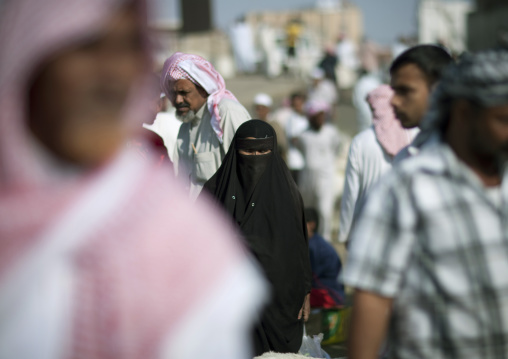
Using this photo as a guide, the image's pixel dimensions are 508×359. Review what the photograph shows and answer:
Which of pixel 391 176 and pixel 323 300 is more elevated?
pixel 391 176

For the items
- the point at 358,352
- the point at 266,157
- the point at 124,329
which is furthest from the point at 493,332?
the point at 266,157

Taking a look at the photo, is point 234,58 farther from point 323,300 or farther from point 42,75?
point 42,75

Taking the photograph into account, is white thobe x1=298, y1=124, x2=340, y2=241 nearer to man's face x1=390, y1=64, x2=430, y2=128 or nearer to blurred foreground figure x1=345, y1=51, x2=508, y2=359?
man's face x1=390, y1=64, x2=430, y2=128

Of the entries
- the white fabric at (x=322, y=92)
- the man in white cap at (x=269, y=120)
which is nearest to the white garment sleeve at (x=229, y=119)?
A: the man in white cap at (x=269, y=120)

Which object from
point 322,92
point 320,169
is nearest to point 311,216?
point 320,169

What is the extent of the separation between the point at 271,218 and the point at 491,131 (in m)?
2.55

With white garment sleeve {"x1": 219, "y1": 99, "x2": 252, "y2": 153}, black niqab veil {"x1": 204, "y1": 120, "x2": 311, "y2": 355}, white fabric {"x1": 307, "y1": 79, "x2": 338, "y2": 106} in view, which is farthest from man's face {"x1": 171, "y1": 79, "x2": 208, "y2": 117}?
white fabric {"x1": 307, "y1": 79, "x2": 338, "y2": 106}

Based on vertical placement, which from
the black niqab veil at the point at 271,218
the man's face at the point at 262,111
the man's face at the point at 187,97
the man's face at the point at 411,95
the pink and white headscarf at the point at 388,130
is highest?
the man's face at the point at 411,95

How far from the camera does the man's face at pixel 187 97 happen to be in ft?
17.1

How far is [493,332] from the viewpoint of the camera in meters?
1.87

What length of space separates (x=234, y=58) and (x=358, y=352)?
→ 2643 centimetres

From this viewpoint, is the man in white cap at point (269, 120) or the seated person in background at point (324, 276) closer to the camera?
the seated person in background at point (324, 276)

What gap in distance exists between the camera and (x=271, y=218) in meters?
4.39

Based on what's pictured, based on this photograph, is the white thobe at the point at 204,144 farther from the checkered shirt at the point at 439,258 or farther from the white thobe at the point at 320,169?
the white thobe at the point at 320,169
